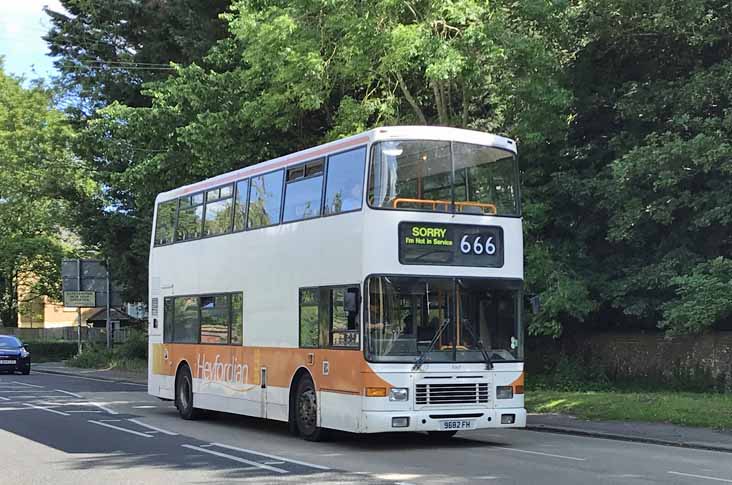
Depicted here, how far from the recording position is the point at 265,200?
17828 mm

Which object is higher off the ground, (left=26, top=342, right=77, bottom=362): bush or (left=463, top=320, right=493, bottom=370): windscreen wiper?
(left=463, top=320, right=493, bottom=370): windscreen wiper

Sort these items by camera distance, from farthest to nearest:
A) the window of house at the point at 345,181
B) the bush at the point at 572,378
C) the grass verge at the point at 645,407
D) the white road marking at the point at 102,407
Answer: the bush at the point at 572,378 < the white road marking at the point at 102,407 < the grass verge at the point at 645,407 < the window of house at the point at 345,181

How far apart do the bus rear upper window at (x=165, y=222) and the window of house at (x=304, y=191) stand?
5.44 metres

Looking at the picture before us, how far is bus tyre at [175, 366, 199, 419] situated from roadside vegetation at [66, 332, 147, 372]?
22424 mm

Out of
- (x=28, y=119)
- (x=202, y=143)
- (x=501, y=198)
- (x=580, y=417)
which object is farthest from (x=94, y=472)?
(x=28, y=119)

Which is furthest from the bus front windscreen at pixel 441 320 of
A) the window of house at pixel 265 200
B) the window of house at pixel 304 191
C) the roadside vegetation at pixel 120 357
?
the roadside vegetation at pixel 120 357

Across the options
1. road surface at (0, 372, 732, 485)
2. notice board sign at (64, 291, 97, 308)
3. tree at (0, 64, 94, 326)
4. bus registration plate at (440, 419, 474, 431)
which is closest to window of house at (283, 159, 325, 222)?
road surface at (0, 372, 732, 485)

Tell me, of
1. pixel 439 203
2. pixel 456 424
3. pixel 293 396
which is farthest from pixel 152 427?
pixel 439 203

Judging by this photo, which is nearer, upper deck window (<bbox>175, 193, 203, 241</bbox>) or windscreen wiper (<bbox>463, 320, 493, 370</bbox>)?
windscreen wiper (<bbox>463, 320, 493, 370</bbox>)

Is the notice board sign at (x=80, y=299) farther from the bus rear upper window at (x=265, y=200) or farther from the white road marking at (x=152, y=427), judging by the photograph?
the bus rear upper window at (x=265, y=200)

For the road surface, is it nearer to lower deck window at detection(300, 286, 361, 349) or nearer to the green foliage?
lower deck window at detection(300, 286, 361, 349)

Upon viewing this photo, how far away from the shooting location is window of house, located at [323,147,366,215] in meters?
14.9

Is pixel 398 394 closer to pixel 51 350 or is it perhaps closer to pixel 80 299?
pixel 80 299

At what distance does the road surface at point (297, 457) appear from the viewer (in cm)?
1179
